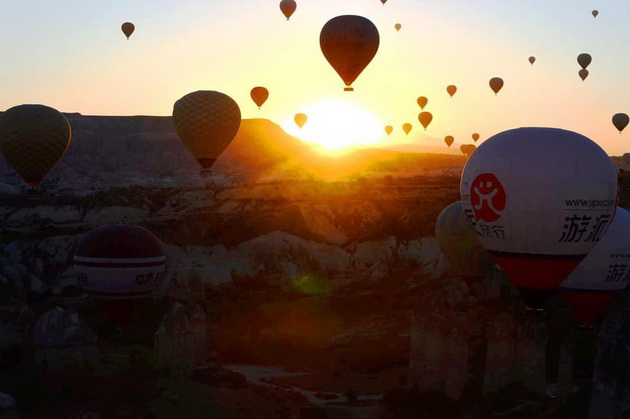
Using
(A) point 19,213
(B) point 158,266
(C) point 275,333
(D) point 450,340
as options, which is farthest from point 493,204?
(A) point 19,213

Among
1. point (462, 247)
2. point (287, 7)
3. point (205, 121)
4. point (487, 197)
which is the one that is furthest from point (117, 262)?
point (287, 7)

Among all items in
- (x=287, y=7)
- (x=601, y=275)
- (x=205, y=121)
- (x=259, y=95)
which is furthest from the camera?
(x=259, y=95)

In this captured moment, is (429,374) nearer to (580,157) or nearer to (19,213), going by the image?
(580,157)

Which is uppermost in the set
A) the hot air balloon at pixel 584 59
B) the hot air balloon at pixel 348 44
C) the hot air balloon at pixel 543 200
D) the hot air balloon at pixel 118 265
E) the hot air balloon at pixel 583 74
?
the hot air balloon at pixel 584 59

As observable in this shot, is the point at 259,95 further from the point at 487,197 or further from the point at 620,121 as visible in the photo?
the point at 487,197

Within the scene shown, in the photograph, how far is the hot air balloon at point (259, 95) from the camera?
81.1 m

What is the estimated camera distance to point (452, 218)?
1673 inches

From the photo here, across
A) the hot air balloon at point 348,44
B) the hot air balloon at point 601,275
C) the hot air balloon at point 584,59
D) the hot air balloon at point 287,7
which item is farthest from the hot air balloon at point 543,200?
the hot air balloon at point 584,59

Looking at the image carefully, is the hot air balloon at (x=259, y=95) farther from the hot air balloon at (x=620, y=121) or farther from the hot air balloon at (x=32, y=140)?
the hot air balloon at (x=620, y=121)

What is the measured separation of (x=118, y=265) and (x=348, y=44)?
1619 centimetres

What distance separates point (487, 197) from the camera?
25.6 metres

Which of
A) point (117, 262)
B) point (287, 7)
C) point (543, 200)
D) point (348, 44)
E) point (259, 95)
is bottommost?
point (117, 262)

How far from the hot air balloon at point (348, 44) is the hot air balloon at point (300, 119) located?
7064 centimetres

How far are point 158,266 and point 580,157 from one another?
17.3 m
